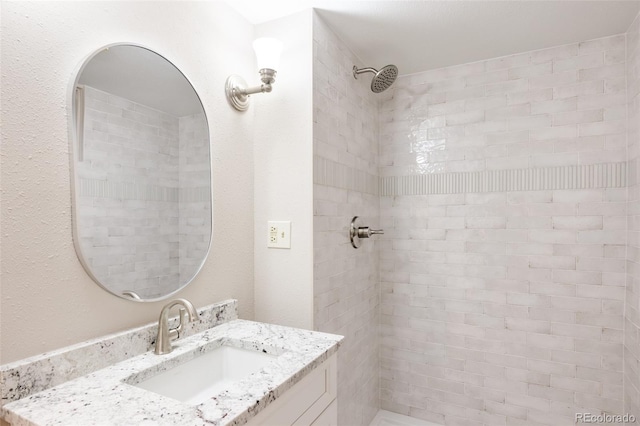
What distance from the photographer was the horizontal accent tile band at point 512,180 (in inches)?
80.9

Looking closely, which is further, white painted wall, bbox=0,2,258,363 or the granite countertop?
white painted wall, bbox=0,2,258,363

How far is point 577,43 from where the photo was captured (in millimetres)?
2125

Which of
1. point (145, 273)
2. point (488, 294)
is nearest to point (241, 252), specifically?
point (145, 273)

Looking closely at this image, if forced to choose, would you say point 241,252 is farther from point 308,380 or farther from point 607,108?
point 607,108

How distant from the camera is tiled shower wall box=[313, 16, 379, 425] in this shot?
183cm

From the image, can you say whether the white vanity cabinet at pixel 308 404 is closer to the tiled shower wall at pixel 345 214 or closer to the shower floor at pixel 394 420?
the tiled shower wall at pixel 345 214

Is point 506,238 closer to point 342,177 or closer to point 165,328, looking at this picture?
point 342,177

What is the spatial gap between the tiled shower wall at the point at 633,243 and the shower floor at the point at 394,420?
1.13 metres

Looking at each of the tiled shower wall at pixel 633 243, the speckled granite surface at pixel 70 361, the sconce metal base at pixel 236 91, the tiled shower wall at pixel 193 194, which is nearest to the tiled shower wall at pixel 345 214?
the sconce metal base at pixel 236 91

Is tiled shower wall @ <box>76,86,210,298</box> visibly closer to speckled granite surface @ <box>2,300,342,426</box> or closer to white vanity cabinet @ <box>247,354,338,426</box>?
speckled granite surface @ <box>2,300,342,426</box>

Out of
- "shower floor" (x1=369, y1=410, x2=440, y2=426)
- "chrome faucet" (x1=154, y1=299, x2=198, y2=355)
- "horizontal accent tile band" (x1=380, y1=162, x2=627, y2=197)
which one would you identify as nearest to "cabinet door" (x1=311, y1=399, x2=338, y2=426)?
"chrome faucet" (x1=154, y1=299, x2=198, y2=355)

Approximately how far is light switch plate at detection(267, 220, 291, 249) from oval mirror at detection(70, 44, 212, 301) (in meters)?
0.33

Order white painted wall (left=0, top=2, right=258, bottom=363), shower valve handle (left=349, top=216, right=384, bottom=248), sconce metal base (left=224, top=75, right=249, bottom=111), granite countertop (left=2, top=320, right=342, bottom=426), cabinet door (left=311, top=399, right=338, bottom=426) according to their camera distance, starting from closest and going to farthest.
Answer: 1. granite countertop (left=2, top=320, right=342, bottom=426)
2. white painted wall (left=0, top=2, right=258, bottom=363)
3. cabinet door (left=311, top=399, right=338, bottom=426)
4. sconce metal base (left=224, top=75, right=249, bottom=111)
5. shower valve handle (left=349, top=216, right=384, bottom=248)

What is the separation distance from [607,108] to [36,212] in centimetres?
270
